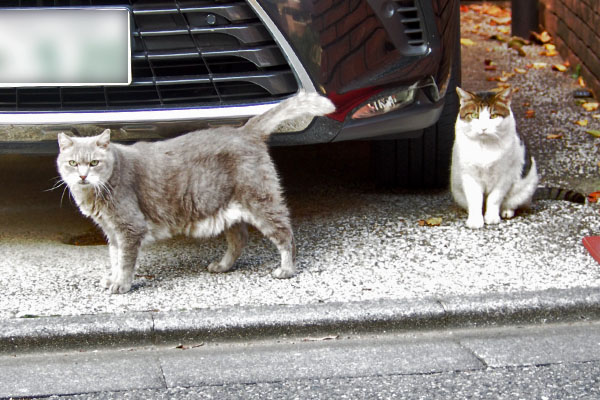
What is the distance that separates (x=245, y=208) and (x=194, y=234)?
9.6 inches

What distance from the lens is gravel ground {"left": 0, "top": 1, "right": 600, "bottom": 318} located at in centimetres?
342

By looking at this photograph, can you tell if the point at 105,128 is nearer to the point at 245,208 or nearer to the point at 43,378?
the point at 245,208

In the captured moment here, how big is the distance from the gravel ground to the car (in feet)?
1.73

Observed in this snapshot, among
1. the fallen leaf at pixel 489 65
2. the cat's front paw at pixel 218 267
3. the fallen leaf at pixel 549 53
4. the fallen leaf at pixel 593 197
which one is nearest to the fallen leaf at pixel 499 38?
the fallen leaf at pixel 549 53

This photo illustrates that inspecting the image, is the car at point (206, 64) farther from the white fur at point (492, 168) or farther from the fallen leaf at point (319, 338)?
the fallen leaf at point (319, 338)

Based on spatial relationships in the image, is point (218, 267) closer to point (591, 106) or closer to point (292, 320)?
point (292, 320)

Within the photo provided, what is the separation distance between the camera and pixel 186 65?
3.52m

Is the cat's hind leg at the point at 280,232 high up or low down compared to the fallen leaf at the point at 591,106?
up

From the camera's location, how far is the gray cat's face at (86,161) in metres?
3.34

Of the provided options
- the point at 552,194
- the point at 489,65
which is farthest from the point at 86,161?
the point at 489,65

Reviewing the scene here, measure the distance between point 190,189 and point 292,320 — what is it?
27.4 inches

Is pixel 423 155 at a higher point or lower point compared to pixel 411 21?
lower

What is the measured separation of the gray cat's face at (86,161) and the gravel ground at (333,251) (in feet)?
1.45

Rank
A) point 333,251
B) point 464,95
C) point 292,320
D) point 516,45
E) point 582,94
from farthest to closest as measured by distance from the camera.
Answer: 1. point 516,45
2. point 582,94
3. point 464,95
4. point 333,251
5. point 292,320
